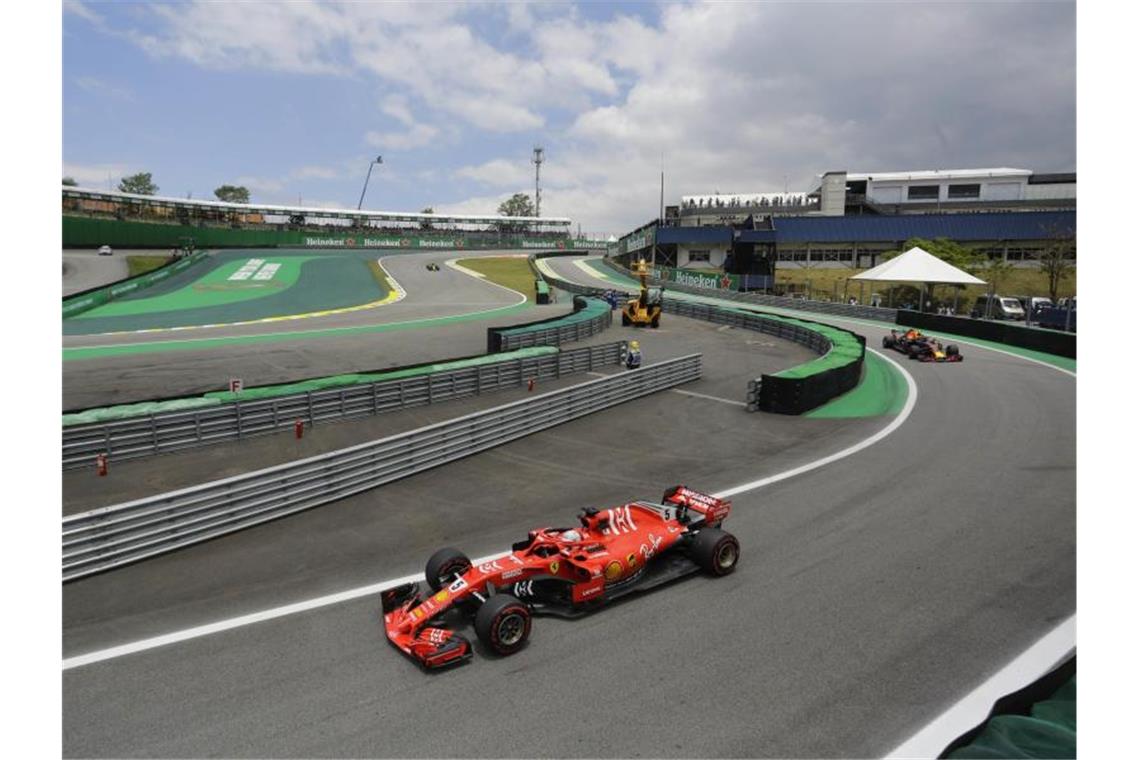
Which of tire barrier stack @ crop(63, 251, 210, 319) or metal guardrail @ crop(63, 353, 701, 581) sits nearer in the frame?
metal guardrail @ crop(63, 353, 701, 581)

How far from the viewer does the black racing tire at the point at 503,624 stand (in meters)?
7.61

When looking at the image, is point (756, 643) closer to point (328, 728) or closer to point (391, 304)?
point (328, 728)

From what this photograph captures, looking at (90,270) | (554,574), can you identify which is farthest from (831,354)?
(90,270)

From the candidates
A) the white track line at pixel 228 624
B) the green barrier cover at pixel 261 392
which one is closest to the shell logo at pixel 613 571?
the white track line at pixel 228 624

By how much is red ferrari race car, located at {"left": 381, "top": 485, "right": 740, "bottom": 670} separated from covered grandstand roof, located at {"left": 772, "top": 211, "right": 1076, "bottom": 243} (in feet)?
217

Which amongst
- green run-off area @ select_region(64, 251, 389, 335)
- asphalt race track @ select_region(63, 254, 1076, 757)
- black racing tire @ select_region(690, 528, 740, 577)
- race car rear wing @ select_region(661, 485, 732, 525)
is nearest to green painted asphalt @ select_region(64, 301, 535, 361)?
green run-off area @ select_region(64, 251, 389, 335)

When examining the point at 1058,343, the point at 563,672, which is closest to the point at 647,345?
the point at 1058,343

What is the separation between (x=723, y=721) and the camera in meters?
6.63

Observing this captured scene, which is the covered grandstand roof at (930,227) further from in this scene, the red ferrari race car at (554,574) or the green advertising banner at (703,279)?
the red ferrari race car at (554,574)

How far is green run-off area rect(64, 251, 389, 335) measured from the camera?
3981 centimetres

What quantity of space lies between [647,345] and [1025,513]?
21.5 metres

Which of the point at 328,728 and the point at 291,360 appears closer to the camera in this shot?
the point at 328,728

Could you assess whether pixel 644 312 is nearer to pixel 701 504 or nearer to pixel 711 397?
pixel 711 397

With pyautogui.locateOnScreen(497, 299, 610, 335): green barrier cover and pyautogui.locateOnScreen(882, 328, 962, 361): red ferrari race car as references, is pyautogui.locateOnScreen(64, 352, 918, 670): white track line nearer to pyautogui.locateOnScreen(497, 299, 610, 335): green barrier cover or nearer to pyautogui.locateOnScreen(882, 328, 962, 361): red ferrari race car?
pyautogui.locateOnScreen(497, 299, 610, 335): green barrier cover
